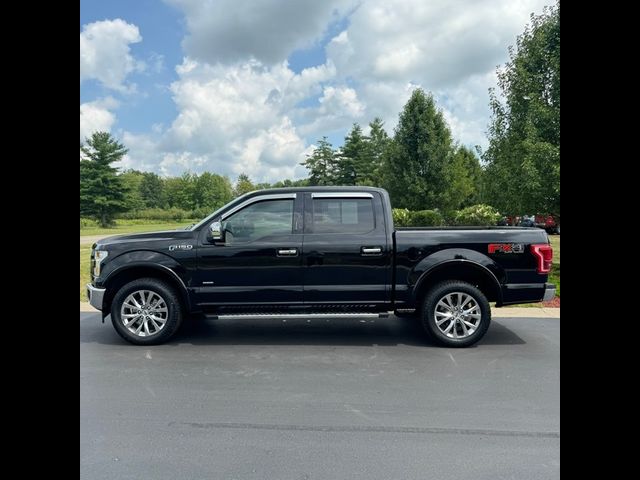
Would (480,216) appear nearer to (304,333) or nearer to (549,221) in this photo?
(549,221)

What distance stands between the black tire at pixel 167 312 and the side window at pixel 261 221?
1.03m

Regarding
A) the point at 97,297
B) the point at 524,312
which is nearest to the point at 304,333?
the point at 97,297

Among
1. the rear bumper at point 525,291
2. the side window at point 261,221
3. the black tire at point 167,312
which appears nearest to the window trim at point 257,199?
the side window at point 261,221

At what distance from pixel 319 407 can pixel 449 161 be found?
21257mm

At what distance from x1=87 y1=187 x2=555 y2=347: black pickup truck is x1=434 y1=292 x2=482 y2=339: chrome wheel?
1 centimetres

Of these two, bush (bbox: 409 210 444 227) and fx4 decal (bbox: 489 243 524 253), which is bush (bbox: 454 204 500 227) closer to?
bush (bbox: 409 210 444 227)

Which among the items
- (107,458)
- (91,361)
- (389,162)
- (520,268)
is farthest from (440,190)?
(107,458)

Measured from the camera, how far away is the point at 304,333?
642 cm

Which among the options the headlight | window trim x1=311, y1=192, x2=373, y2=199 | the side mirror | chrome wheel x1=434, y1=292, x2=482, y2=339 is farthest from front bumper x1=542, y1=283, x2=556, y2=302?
the headlight

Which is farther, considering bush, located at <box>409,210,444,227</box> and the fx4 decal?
bush, located at <box>409,210,444,227</box>

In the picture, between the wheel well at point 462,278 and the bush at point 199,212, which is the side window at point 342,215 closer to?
the wheel well at point 462,278

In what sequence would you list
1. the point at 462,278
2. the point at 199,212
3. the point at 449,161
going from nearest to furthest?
the point at 462,278 → the point at 449,161 → the point at 199,212

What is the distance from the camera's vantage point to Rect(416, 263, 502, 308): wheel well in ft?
18.9
